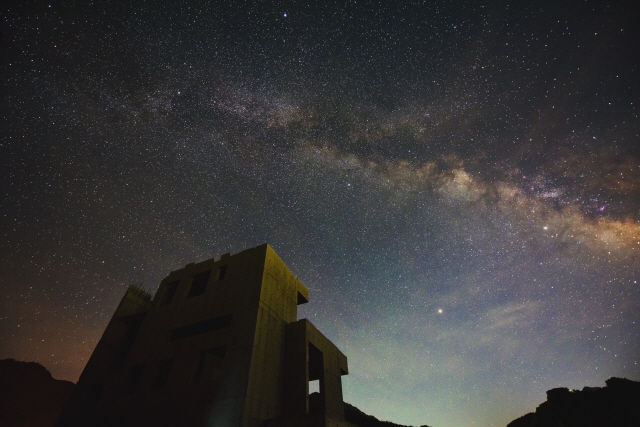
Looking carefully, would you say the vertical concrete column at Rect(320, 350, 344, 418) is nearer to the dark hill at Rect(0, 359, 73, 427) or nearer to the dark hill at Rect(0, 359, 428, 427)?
the dark hill at Rect(0, 359, 428, 427)

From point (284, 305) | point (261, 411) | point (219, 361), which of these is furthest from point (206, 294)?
point (261, 411)

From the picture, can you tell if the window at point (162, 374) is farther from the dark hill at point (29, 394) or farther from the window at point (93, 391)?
the dark hill at point (29, 394)

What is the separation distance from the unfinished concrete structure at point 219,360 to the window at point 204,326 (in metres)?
0.06

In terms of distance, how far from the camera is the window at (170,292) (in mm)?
18844

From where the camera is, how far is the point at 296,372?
13992mm

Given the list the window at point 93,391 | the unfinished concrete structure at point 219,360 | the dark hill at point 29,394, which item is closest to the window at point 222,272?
the unfinished concrete structure at point 219,360

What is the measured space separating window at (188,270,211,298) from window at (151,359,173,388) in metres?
4.83

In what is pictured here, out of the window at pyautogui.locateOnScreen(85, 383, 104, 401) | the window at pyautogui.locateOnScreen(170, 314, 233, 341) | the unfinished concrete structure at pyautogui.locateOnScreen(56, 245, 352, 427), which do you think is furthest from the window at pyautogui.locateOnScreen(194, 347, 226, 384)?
the window at pyautogui.locateOnScreen(85, 383, 104, 401)

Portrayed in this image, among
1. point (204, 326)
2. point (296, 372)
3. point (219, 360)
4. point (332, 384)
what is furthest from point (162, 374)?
point (332, 384)

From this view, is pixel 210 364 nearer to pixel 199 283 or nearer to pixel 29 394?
pixel 199 283

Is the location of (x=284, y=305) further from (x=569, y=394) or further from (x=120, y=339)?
(x=569, y=394)

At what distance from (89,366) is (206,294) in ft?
31.1

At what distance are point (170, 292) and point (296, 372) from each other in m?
11.3

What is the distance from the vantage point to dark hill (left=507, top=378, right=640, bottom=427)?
37094 millimetres
